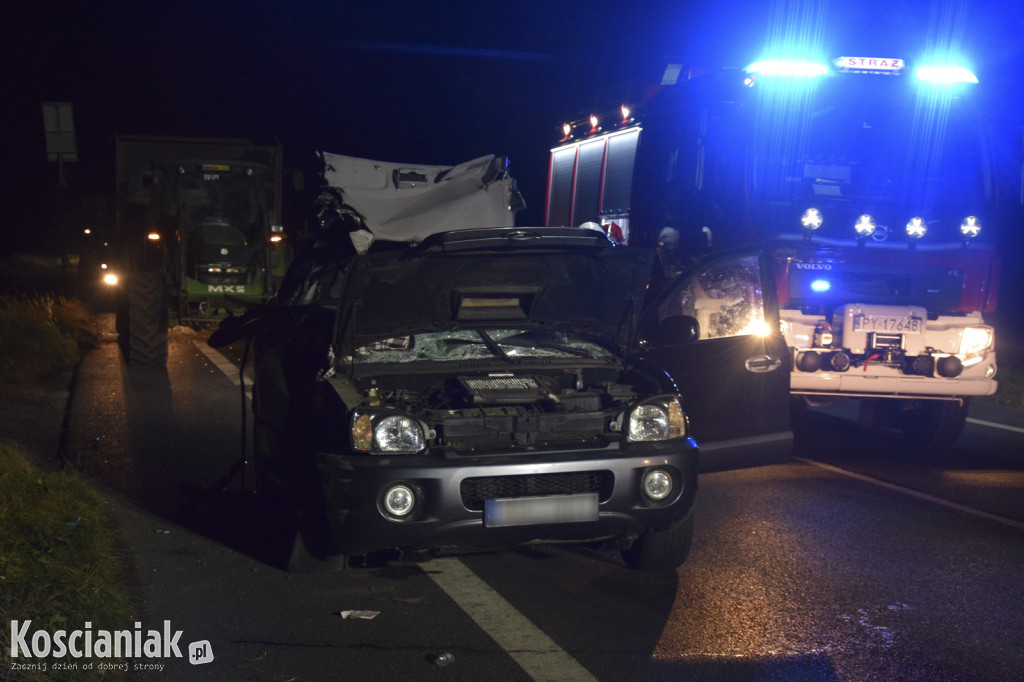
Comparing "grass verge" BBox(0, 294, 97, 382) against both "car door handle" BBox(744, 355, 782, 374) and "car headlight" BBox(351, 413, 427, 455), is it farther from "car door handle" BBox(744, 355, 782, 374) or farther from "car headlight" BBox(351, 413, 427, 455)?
"car door handle" BBox(744, 355, 782, 374)

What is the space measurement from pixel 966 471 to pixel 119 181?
41.8ft

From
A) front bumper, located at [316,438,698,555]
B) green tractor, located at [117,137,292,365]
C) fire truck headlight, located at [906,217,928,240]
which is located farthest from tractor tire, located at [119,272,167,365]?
front bumper, located at [316,438,698,555]

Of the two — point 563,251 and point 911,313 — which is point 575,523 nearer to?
point 563,251

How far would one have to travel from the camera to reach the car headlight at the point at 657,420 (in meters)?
4.95

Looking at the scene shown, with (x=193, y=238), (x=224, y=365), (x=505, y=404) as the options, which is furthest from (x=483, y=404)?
(x=193, y=238)

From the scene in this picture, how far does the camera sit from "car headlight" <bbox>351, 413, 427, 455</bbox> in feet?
15.3

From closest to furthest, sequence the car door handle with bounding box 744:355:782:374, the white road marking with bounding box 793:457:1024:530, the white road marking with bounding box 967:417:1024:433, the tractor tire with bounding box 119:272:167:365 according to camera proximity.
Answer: the car door handle with bounding box 744:355:782:374 → the white road marking with bounding box 793:457:1024:530 → the white road marking with bounding box 967:417:1024:433 → the tractor tire with bounding box 119:272:167:365

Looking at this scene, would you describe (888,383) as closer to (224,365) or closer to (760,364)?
(760,364)

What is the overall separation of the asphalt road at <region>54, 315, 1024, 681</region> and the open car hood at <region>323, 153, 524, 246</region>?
5.69 m

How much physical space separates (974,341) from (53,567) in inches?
264

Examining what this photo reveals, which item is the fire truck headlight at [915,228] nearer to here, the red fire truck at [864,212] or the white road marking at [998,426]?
the red fire truck at [864,212]

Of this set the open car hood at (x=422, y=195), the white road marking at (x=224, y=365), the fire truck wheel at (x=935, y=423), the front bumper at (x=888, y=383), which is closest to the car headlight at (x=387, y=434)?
the front bumper at (x=888, y=383)

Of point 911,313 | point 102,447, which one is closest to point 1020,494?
point 911,313

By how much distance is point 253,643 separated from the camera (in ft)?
14.4
